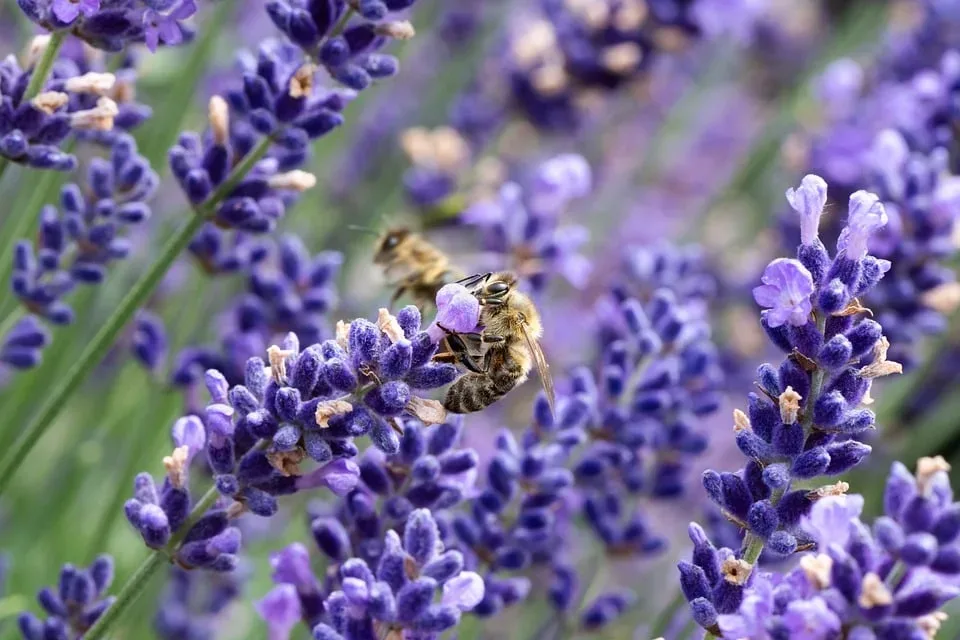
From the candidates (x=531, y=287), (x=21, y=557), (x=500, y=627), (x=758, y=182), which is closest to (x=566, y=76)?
(x=531, y=287)

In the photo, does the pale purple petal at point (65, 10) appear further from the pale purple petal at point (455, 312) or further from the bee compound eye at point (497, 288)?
the bee compound eye at point (497, 288)

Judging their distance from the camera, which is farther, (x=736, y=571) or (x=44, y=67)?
(x=44, y=67)

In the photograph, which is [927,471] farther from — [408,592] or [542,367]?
[542,367]

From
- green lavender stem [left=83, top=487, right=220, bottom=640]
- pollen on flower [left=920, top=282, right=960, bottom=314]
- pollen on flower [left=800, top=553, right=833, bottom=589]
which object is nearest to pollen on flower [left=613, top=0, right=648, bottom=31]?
pollen on flower [left=920, top=282, right=960, bottom=314]

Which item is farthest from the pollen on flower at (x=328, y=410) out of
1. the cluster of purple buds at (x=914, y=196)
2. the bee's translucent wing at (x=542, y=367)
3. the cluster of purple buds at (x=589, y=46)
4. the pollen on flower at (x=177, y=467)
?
the cluster of purple buds at (x=589, y=46)

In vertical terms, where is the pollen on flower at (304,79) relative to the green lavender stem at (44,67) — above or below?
above

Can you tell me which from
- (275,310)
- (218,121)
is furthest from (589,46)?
(218,121)
